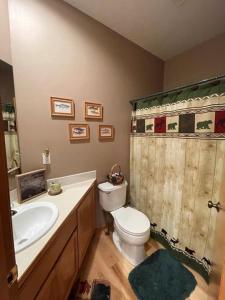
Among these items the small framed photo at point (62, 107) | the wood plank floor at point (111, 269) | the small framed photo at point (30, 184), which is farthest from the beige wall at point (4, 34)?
the wood plank floor at point (111, 269)

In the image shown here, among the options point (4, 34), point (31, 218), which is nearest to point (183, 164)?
point (31, 218)

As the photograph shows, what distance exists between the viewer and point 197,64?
203cm

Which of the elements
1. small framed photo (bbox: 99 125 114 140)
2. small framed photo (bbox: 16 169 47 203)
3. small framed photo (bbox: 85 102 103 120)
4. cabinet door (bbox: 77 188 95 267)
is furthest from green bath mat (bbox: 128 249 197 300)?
small framed photo (bbox: 85 102 103 120)

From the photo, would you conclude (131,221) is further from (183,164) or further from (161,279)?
(183,164)

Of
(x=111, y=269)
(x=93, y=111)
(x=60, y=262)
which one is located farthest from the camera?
(x=93, y=111)

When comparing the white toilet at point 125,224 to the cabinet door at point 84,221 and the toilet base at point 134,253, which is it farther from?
the cabinet door at point 84,221

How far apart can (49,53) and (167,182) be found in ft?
6.06

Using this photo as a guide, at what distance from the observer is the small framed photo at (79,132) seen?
1.65 m

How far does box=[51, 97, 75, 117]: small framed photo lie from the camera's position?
1.49 meters

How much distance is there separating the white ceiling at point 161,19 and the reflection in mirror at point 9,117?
990mm

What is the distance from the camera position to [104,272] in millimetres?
1504

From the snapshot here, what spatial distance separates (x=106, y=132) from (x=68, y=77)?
2.51 feet

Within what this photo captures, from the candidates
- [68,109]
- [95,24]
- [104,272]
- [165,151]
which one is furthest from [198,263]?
[95,24]

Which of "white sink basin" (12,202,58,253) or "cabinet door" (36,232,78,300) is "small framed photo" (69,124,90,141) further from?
"cabinet door" (36,232,78,300)
